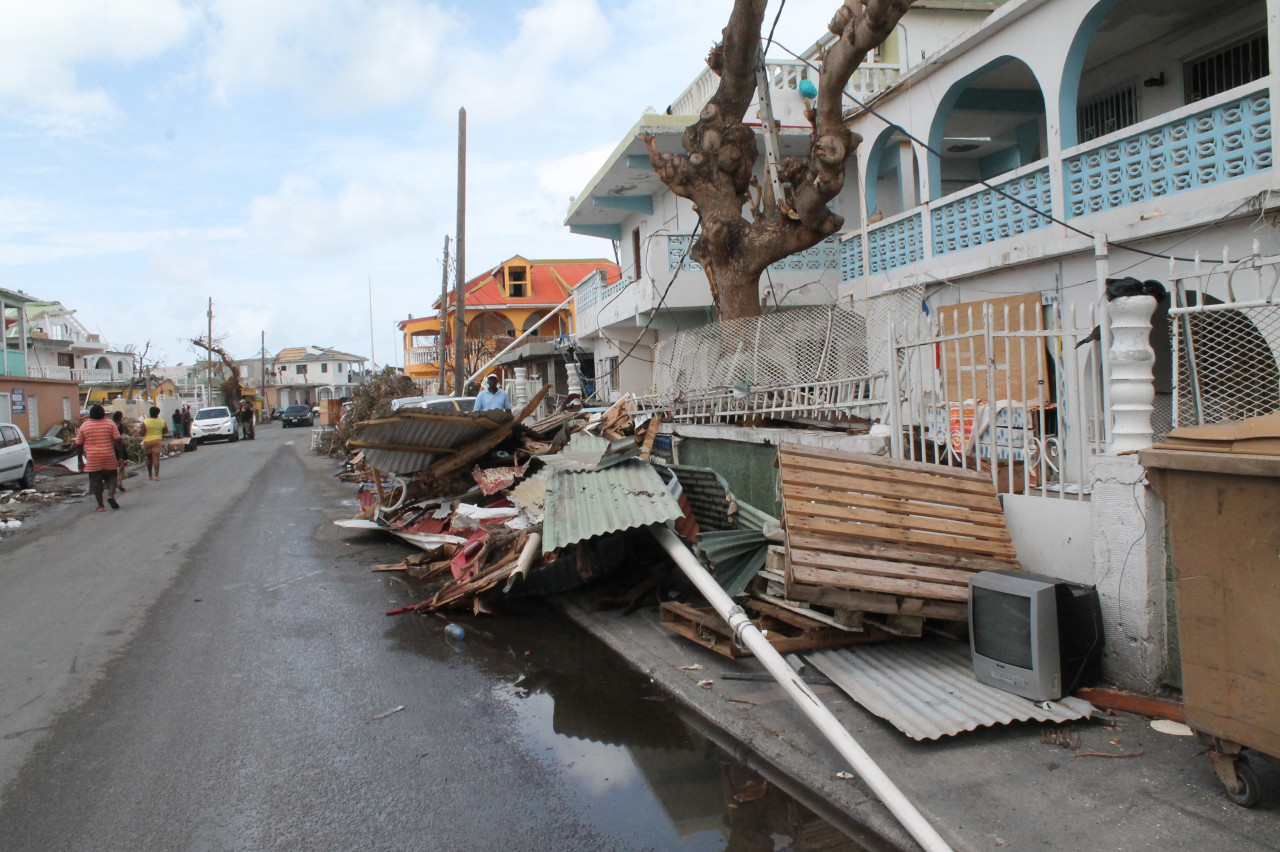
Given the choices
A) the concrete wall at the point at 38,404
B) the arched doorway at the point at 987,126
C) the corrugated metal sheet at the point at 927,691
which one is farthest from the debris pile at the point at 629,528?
the concrete wall at the point at 38,404

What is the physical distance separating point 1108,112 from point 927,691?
10.1 m

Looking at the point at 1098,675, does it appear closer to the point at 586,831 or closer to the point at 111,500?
the point at 586,831

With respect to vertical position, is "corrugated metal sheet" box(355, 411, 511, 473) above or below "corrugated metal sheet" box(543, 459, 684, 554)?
above

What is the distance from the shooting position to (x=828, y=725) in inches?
150

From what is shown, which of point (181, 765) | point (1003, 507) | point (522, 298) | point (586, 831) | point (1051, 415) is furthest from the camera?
point (522, 298)

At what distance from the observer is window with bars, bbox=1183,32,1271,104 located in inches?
371

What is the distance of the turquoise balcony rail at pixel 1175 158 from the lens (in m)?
7.43

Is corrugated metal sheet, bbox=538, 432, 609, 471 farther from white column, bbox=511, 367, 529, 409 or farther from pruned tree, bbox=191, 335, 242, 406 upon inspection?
pruned tree, bbox=191, 335, 242, 406

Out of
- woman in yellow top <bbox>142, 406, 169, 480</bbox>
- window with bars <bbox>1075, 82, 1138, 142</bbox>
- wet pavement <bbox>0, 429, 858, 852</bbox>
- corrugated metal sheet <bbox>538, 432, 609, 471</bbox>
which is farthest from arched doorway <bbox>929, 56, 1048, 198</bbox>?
woman in yellow top <bbox>142, 406, 169, 480</bbox>

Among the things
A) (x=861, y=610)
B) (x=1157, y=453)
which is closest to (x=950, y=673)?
(x=861, y=610)

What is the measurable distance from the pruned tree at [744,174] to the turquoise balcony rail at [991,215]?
183cm

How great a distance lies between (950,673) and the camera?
4957 millimetres

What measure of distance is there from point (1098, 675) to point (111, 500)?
52.0 ft

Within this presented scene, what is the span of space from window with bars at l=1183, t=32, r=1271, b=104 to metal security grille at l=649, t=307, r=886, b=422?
584cm
